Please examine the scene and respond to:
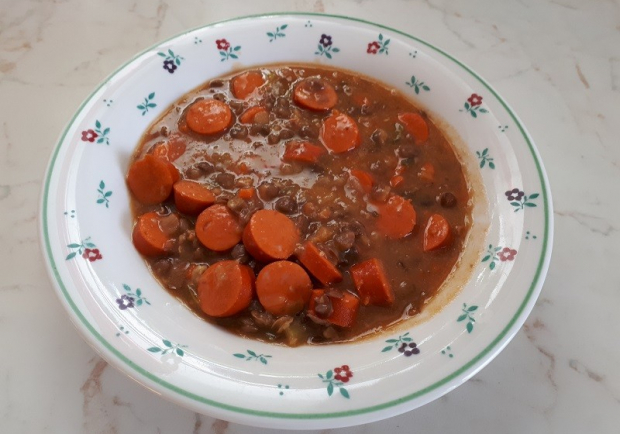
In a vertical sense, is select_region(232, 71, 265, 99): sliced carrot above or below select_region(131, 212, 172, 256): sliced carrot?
above

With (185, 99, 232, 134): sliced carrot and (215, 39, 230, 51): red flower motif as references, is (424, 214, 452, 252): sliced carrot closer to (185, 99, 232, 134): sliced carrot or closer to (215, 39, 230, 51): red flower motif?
(185, 99, 232, 134): sliced carrot

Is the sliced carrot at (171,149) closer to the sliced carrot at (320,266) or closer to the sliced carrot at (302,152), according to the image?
the sliced carrot at (302,152)

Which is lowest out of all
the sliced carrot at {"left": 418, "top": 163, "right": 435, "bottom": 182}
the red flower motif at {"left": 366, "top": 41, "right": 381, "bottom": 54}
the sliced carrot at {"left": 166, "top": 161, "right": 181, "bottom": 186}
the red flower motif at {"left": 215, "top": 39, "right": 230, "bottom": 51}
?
the sliced carrot at {"left": 166, "top": 161, "right": 181, "bottom": 186}

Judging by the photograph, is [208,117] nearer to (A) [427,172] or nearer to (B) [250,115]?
(B) [250,115]

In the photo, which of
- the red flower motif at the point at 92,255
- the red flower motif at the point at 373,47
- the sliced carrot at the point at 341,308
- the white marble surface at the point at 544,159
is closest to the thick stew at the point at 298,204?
the sliced carrot at the point at 341,308

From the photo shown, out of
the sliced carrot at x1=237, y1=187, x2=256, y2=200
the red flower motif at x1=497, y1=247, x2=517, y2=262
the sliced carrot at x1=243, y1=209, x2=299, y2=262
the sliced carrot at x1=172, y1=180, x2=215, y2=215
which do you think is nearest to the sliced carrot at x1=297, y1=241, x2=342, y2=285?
the sliced carrot at x1=243, y1=209, x2=299, y2=262

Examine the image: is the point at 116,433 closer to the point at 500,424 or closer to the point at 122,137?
the point at 122,137

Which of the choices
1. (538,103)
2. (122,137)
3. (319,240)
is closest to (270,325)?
(319,240)
